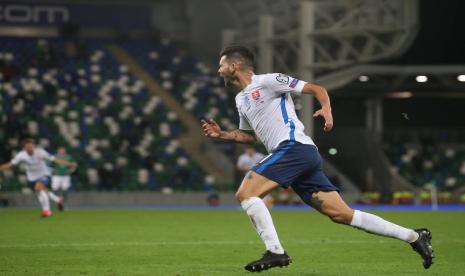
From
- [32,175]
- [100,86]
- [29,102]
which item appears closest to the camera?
[32,175]

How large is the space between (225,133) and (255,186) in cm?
85

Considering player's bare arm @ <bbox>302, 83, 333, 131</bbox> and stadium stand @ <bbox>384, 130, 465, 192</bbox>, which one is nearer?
player's bare arm @ <bbox>302, 83, 333, 131</bbox>

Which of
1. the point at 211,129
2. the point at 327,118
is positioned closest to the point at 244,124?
the point at 211,129

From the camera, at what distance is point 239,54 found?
32.6 ft

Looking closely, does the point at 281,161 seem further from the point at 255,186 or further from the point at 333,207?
the point at 333,207

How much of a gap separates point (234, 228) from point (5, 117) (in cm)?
1929

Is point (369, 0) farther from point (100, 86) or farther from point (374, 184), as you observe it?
point (100, 86)

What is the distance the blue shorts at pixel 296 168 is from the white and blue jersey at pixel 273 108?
0.11 meters

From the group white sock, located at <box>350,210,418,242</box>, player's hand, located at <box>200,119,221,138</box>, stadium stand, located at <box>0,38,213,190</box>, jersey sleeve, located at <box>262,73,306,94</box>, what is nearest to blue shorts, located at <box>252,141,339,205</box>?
white sock, located at <box>350,210,418,242</box>

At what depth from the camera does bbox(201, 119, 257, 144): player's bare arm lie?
398 inches

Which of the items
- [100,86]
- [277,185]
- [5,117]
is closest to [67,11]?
[100,86]

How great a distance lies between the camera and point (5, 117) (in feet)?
122

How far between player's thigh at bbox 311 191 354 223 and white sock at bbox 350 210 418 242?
9 centimetres

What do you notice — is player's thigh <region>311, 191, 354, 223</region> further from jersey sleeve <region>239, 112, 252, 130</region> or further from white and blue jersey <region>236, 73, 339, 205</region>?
jersey sleeve <region>239, 112, 252, 130</region>
